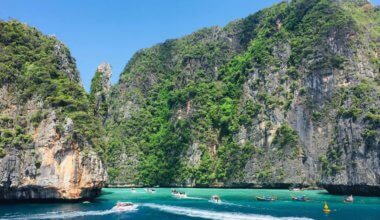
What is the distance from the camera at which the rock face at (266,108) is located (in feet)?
290

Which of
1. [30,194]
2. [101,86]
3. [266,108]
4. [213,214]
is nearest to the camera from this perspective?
[213,214]

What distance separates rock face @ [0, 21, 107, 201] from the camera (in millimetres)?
57344

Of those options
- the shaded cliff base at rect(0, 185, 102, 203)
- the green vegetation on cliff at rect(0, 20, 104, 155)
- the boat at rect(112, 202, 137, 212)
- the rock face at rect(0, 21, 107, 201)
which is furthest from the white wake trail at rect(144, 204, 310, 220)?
the green vegetation on cliff at rect(0, 20, 104, 155)

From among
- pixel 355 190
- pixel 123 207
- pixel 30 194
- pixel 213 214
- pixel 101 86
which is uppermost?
pixel 101 86

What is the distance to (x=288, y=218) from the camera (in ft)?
149

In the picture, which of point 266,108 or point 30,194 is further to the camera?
point 266,108

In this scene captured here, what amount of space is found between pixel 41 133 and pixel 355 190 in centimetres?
5861

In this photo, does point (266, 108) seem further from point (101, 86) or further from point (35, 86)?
point (35, 86)

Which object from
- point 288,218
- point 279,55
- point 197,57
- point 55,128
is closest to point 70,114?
point 55,128

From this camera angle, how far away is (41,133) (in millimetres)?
60031

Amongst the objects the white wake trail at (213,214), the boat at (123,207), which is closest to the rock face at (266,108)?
the white wake trail at (213,214)

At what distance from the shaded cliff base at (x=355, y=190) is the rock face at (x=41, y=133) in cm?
4738

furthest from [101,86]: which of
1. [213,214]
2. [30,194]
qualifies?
[213,214]

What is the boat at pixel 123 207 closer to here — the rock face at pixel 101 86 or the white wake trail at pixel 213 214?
the white wake trail at pixel 213 214
